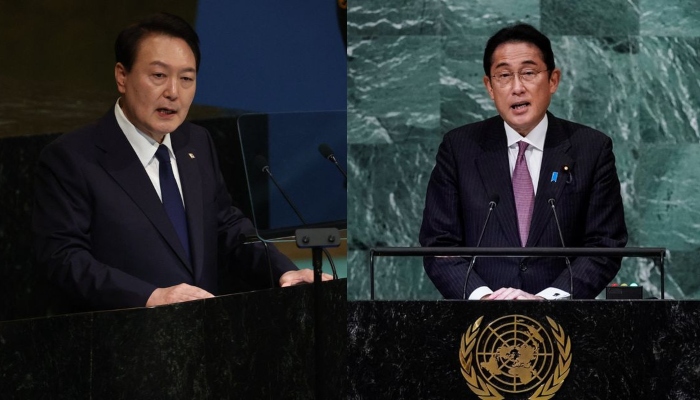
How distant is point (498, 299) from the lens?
507 centimetres

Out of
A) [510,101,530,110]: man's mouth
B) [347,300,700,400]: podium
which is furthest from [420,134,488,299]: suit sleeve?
[347,300,700,400]: podium

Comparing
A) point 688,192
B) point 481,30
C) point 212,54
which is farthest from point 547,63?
point 212,54

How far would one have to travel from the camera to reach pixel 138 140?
5078mm

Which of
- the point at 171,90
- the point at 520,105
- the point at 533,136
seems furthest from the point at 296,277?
the point at 520,105

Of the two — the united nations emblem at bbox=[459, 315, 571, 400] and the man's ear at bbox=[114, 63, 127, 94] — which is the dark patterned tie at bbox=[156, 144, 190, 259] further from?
the united nations emblem at bbox=[459, 315, 571, 400]

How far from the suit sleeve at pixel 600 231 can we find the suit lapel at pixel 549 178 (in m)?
0.17

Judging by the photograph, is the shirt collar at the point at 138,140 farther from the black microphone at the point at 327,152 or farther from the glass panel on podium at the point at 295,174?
the black microphone at the point at 327,152

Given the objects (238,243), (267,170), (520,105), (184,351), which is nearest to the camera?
(184,351)

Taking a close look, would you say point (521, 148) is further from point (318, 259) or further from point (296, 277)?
point (318, 259)

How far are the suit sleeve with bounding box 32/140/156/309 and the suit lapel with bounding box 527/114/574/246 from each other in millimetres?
2101

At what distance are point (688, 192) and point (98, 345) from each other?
4582 mm

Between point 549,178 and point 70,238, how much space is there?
8.35 ft

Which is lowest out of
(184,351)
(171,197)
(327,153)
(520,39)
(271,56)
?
(184,351)

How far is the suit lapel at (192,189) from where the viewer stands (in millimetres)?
5234
